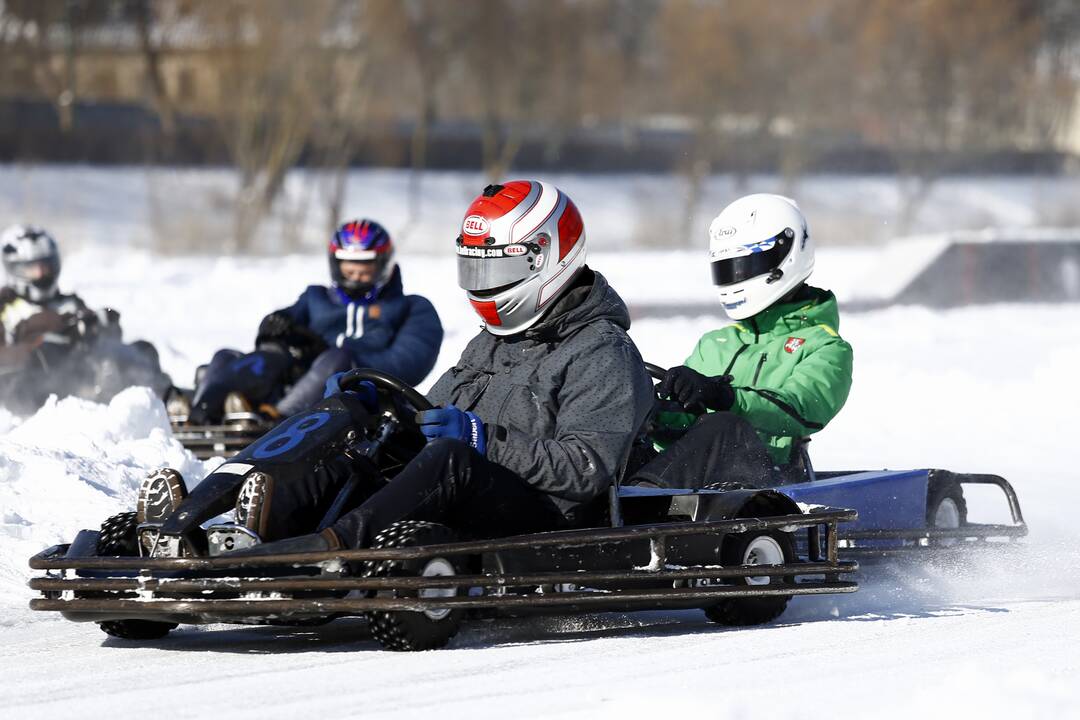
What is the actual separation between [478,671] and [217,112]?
94.1ft

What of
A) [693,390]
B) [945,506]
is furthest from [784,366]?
[945,506]

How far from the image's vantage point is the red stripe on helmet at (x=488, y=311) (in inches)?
211

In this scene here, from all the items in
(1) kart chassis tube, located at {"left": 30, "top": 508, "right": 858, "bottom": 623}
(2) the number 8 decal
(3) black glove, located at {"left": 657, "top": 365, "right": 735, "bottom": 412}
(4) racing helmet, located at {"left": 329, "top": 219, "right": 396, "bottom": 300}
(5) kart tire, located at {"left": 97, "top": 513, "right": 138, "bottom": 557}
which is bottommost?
(1) kart chassis tube, located at {"left": 30, "top": 508, "right": 858, "bottom": 623}

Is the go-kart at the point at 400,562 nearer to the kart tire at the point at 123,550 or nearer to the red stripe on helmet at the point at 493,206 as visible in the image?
the kart tire at the point at 123,550

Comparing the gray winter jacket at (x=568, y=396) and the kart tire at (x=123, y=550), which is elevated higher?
the gray winter jacket at (x=568, y=396)

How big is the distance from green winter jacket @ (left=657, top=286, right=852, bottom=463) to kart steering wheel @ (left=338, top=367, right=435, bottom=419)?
1.57 metres

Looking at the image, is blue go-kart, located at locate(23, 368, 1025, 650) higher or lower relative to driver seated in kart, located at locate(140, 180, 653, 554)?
lower

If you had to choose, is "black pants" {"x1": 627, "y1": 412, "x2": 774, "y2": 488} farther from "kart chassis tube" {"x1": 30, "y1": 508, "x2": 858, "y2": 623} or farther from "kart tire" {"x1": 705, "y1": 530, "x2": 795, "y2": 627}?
"kart chassis tube" {"x1": 30, "y1": 508, "x2": 858, "y2": 623}

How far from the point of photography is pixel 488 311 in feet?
17.6

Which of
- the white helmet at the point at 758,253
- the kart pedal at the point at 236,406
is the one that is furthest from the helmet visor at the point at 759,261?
the kart pedal at the point at 236,406

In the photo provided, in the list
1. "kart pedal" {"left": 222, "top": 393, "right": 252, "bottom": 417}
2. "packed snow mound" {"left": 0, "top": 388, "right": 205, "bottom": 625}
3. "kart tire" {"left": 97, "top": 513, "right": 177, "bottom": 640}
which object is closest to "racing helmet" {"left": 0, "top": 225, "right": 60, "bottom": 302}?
"kart pedal" {"left": 222, "top": 393, "right": 252, "bottom": 417}

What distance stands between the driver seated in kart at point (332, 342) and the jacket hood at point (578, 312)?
4.12m

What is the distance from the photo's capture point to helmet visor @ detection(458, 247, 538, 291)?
5.29 m

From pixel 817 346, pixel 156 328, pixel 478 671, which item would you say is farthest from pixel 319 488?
pixel 156 328
